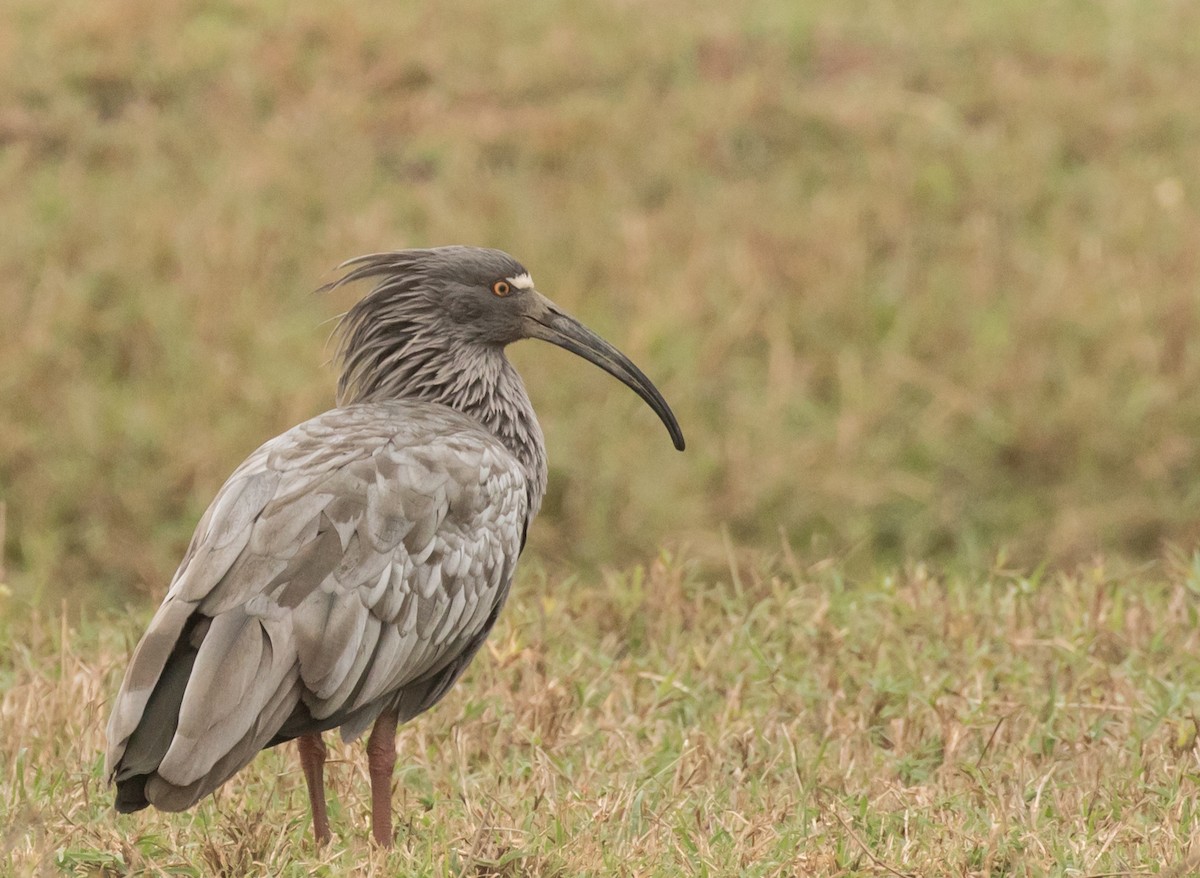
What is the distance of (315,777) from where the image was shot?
159 inches

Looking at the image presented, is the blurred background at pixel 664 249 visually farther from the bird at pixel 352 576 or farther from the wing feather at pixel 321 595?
the wing feather at pixel 321 595

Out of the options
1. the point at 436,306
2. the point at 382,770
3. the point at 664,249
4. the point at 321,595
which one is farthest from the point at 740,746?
A: the point at 664,249

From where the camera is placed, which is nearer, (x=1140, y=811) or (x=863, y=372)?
(x=1140, y=811)

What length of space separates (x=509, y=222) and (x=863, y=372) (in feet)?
7.07

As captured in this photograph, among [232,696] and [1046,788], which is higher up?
[232,696]

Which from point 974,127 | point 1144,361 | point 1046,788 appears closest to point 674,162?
point 974,127

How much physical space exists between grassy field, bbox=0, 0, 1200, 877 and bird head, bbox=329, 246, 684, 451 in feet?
3.13

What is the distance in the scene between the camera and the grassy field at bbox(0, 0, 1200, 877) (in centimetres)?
428

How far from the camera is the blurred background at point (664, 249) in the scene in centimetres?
822

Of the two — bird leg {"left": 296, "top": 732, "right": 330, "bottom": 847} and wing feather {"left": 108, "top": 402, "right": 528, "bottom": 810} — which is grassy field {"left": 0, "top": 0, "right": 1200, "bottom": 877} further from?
wing feather {"left": 108, "top": 402, "right": 528, "bottom": 810}

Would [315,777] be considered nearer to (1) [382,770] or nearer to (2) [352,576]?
(1) [382,770]

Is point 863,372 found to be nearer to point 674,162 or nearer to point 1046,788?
point 674,162

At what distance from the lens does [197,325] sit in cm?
880

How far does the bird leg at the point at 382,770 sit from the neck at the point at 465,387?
0.88 meters
